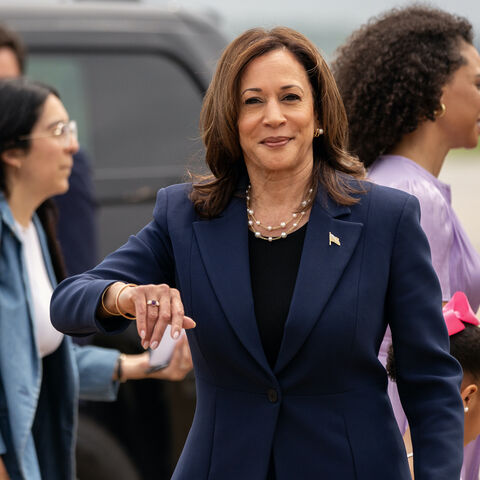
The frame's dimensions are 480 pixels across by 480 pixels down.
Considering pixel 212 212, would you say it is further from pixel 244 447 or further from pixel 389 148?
pixel 389 148

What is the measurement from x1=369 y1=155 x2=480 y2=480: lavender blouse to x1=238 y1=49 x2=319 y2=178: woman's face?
Answer: 60 cm

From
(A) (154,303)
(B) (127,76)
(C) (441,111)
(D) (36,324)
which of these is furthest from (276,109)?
(B) (127,76)

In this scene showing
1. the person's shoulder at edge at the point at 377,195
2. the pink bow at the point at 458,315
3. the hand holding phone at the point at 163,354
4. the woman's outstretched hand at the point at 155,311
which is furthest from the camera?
the hand holding phone at the point at 163,354

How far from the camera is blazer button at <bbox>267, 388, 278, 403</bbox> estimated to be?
2.23 metres

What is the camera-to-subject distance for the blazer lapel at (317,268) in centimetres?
220

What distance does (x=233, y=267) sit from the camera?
2293mm

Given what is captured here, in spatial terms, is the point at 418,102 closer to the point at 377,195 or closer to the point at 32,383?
the point at 377,195

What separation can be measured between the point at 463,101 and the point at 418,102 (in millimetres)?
145

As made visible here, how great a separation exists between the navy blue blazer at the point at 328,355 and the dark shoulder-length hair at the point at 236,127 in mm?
127

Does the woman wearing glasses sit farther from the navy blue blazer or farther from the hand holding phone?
the navy blue blazer

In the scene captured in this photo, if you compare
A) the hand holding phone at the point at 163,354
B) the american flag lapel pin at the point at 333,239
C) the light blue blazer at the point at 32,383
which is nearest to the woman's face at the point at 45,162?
the light blue blazer at the point at 32,383

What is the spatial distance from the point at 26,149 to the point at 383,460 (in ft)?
6.08

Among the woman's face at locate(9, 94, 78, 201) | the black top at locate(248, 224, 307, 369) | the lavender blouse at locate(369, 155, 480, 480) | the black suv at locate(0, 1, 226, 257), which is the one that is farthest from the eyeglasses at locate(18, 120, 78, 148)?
the black top at locate(248, 224, 307, 369)

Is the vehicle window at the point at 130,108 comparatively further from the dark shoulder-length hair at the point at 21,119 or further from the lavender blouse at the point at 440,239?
the lavender blouse at the point at 440,239
